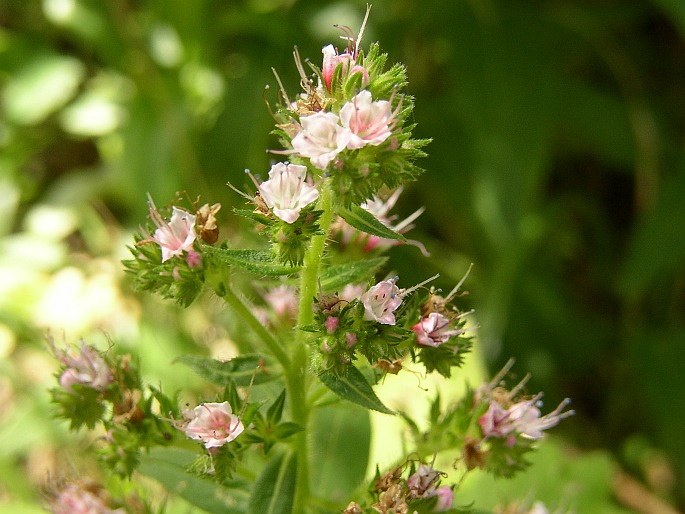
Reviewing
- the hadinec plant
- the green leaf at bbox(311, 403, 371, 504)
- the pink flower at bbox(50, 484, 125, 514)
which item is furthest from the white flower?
the pink flower at bbox(50, 484, 125, 514)

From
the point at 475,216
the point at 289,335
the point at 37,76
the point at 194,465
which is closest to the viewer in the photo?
the point at 194,465

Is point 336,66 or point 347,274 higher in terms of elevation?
point 336,66

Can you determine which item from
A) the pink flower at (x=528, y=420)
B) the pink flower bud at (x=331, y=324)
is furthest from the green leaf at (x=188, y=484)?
the pink flower at (x=528, y=420)

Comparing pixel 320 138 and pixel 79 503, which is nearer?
pixel 320 138

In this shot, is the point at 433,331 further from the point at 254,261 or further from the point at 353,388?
the point at 254,261

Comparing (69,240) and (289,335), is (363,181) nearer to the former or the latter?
(289,335)

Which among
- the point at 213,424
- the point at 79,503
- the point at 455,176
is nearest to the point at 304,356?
the point at 213,424

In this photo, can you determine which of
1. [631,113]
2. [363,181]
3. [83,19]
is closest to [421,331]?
[363,181]
